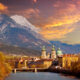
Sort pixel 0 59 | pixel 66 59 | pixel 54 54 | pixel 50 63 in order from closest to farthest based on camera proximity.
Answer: pixel 0 59 < pixel 66 59 < pixel 50 63 < pixel 54 54

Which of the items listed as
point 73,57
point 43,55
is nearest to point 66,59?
point 73,57

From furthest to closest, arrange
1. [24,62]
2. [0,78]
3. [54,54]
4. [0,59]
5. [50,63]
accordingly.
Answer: [54,54] → [24,62] → [50,63] → [0,59] → [0,78]

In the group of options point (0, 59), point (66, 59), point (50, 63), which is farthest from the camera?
point (50, 63)

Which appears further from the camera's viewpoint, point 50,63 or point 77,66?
point 50,63

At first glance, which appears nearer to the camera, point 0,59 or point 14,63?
point 0,59

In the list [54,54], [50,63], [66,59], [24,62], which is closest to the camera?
[66,59]

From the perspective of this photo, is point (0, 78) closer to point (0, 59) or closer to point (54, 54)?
point (0, 59)

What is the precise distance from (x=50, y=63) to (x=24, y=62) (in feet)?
42.4

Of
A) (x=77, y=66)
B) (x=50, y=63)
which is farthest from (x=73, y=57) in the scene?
(x=77, y=66)

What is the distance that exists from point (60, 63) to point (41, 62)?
16.1 metres

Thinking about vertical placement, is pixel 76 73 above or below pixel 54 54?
below

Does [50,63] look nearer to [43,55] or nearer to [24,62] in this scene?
[24,62]

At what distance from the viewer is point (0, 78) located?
138ft

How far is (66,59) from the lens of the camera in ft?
323
